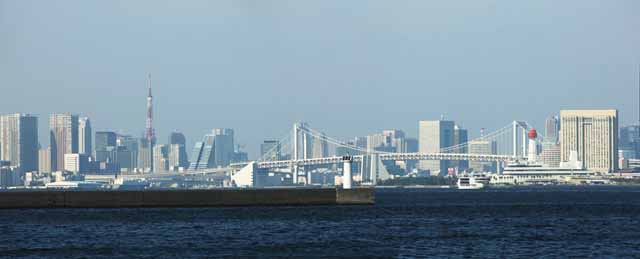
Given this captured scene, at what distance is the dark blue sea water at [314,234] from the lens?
147ft

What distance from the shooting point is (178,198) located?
84812mm

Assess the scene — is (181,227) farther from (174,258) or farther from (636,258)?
(636,258)

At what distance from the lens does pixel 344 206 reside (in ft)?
267

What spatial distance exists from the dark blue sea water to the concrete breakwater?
4561 millimetres

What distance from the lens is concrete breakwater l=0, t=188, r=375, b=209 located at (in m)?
81.4

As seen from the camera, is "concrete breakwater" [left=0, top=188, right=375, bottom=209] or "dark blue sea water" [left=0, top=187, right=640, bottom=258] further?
"concrete breakwater" [left=0, top=188, right=375, bottom=209]

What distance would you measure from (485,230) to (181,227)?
13773 millimetres

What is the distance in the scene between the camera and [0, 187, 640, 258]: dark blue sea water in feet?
147

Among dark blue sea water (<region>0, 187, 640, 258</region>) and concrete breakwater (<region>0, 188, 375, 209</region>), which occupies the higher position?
concrete breakwater (<region>0, 188, 375, 209</region>)

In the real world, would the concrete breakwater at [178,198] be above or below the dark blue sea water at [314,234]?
above

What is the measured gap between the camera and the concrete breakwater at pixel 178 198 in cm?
8144

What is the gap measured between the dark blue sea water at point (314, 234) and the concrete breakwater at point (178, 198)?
4561 mm

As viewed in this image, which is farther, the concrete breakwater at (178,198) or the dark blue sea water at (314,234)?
the concrete breakwater at (178,198)

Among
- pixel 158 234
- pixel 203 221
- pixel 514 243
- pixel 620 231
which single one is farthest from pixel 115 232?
pixel 620 231
